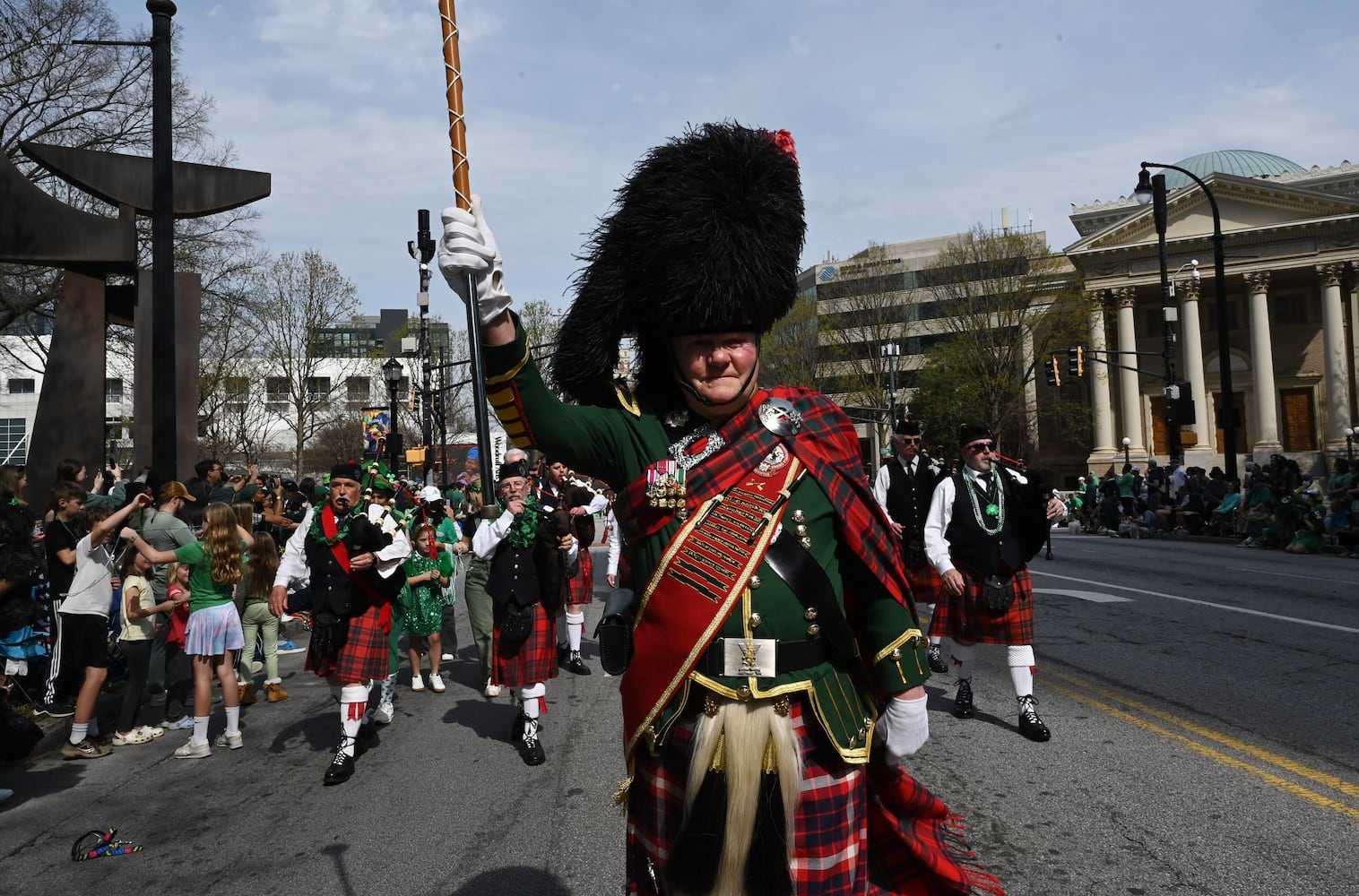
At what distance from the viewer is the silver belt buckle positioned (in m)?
2.50

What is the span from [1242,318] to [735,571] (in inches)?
2369

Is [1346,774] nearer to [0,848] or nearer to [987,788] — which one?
[987,788]

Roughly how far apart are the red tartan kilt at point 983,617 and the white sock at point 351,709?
400cm

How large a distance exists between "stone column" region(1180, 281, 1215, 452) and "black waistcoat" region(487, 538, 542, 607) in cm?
4928

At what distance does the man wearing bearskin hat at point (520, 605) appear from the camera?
6.90 meters

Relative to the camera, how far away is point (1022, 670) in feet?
21.1

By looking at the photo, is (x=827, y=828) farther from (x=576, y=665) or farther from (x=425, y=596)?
(x=576, y=665)

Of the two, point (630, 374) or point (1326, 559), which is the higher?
point (630, 374)

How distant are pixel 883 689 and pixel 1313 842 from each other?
2880 mm

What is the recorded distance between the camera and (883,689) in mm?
2660

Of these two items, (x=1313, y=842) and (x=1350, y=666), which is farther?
(x=1350, y=666)

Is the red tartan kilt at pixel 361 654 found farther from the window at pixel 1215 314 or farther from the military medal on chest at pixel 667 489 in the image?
the window at pixel 1215 314

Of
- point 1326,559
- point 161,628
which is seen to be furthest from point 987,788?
point 1326,559

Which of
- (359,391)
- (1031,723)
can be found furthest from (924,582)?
(359,391)
